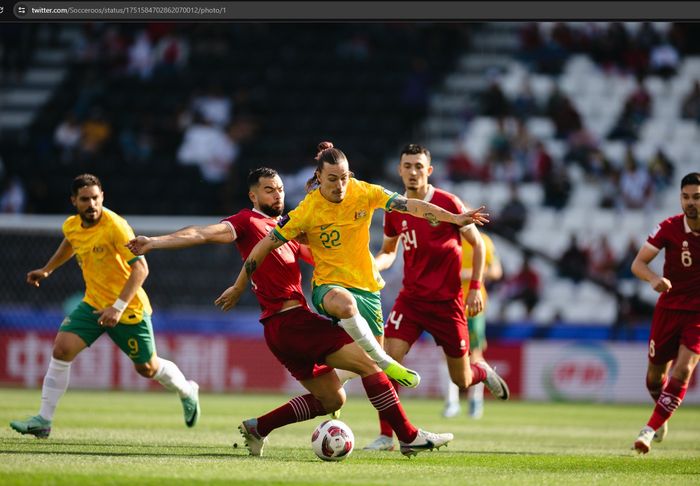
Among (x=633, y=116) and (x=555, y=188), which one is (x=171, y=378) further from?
(x=633, y=116)

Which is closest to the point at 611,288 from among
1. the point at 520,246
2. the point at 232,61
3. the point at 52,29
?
the point at 520,246

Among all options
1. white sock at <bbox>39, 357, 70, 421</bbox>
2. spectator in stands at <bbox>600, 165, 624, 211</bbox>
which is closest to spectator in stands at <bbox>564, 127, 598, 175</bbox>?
spectator in stands at <bbox>600, 165, 624, 211</bbox>

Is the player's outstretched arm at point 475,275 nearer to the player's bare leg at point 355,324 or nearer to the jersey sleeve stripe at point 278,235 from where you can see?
the player's bare leg at point 355,324

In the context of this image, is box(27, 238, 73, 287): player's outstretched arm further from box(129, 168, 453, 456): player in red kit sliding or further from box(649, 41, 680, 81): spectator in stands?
box(649, 41, 680, 81): spectator in stands

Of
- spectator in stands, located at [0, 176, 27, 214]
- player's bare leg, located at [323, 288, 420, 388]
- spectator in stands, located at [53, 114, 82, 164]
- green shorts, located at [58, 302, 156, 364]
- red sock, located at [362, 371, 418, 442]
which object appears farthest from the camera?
spectator in stands, located at [53, 114, 82, 164]

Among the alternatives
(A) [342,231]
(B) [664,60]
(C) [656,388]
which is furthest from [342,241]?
(B) [664,60]

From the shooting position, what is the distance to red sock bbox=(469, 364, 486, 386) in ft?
38.3

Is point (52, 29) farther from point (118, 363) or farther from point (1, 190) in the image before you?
point (118, 363)

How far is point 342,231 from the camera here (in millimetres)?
9266

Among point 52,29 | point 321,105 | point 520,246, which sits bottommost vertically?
point 520,246

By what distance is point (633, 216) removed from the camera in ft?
81.9

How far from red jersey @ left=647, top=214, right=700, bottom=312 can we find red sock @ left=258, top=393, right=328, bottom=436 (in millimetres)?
3996

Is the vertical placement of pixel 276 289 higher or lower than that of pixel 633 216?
lower

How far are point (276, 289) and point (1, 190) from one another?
1695 centimetres
